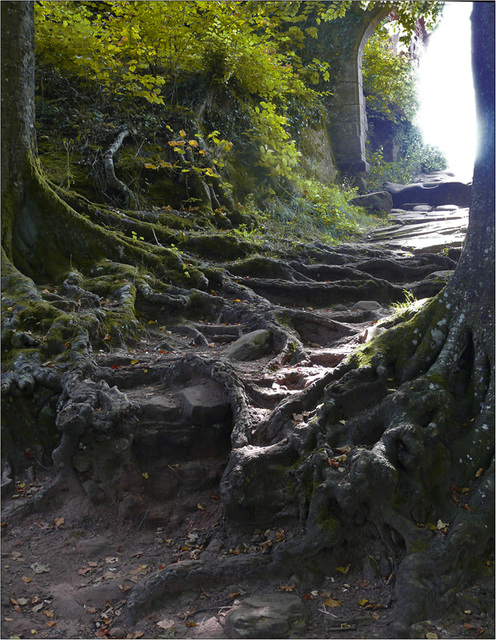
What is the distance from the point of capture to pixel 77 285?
6.02 meters

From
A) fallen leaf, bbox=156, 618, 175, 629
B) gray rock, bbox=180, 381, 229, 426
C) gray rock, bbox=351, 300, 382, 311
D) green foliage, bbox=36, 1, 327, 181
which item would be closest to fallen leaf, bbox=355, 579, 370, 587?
fallen leaf, bbox=156, 618, 175, 629

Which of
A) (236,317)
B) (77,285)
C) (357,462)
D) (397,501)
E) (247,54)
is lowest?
(397,501)

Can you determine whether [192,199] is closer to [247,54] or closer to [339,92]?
[247,54]

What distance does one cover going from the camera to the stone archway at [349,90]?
1659 centimetres

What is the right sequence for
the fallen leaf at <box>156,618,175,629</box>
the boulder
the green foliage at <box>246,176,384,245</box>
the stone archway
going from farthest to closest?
the boulder < the stone archway < the green foliage at <box>246,176,384,245</box> < the fallen leaf at <box>156,618,175,629</box>

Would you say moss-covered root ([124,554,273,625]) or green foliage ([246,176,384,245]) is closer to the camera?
moss-covered root ([124,554,273,625])

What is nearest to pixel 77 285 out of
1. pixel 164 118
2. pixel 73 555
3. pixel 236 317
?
pixel 236 317

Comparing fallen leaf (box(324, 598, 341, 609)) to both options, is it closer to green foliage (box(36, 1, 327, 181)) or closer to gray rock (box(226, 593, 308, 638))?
gray rock (box(226, 593, 308, 638))

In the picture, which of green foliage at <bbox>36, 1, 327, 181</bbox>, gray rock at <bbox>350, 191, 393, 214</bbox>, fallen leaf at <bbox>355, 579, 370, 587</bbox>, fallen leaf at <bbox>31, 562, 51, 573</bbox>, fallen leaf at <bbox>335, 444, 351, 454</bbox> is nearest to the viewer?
fallen leaf at <bbox>355, 579, 370, 587</bbox>

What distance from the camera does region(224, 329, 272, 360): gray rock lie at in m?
5.28

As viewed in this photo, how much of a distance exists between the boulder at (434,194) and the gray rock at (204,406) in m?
14.8

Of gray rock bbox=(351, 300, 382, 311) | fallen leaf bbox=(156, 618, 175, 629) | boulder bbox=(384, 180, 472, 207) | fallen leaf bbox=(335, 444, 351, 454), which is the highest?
boulder bbox=(384, 180, 472, 207)

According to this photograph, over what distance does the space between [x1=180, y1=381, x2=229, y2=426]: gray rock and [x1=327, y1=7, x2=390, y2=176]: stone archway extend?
14864 millimetres

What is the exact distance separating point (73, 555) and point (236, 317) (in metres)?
3.25
